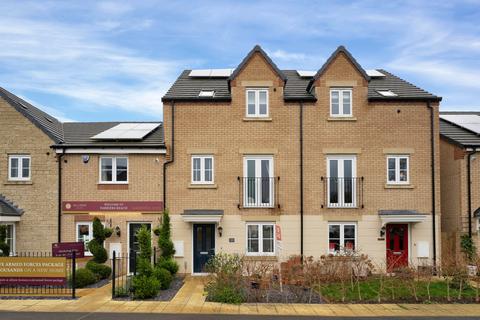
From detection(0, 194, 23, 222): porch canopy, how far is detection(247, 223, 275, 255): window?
10061 mm

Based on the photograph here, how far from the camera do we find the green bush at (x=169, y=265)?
20.8 meters

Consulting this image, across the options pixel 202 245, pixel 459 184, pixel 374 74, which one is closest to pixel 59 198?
pixel 202 245

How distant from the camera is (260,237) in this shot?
916 inches

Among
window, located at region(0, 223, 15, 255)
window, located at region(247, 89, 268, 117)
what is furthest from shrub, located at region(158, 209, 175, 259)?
window, located at region(0, 223, 15, 255)

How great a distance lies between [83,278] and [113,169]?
581 cm

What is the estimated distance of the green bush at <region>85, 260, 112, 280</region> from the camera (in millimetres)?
20950

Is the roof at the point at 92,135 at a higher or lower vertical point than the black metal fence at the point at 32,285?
higher

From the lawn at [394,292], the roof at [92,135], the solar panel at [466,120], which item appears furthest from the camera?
the solar panel at [466,120]

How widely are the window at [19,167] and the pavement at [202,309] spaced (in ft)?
28.4

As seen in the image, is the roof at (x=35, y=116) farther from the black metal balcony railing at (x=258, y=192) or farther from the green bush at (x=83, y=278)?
the black metal balcony railing at (x=258, y=192)

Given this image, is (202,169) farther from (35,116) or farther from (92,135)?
(35,116)

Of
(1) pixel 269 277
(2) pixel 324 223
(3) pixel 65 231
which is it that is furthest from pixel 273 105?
(3) pixel 65 231

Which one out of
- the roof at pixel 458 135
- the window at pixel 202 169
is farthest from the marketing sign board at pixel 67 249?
the roof at pixel 458 135

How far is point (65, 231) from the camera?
2334 centimetres
